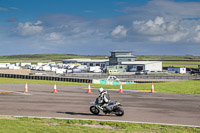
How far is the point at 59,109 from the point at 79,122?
171 inches

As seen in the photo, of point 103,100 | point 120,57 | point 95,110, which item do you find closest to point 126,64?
point 120,57

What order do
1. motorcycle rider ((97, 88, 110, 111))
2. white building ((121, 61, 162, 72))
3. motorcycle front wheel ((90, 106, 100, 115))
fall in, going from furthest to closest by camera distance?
white building ((121, 61, 162, 72)) < motorcycle front wheel ((90, 106, 100, 115)) < motorcycle rider ((97, 88, 110, 111))

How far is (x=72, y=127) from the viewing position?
40.9ft

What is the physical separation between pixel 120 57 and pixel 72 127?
333 feet

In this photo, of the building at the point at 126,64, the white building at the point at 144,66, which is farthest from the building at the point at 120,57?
the white building at the point at 144,66

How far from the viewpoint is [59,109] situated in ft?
→ 58.7

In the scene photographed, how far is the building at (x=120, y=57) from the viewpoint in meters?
113

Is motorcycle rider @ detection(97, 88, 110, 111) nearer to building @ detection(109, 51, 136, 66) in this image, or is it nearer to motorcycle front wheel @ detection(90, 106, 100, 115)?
motorcycle front wheel @ detection(90, 106, 100, 115)

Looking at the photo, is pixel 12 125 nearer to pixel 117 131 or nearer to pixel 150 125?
pixel 117 131

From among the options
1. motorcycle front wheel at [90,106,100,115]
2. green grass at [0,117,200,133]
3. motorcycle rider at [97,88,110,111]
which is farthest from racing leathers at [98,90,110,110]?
green grass at [0,117,200,133]

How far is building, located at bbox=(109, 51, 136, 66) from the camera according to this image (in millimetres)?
113250

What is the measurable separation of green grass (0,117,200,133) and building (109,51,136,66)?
98439 mm

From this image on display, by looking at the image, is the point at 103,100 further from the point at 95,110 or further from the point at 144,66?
the point at 144,66

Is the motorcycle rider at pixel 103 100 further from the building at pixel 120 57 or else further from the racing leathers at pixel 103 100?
the building at pixel 120 57
